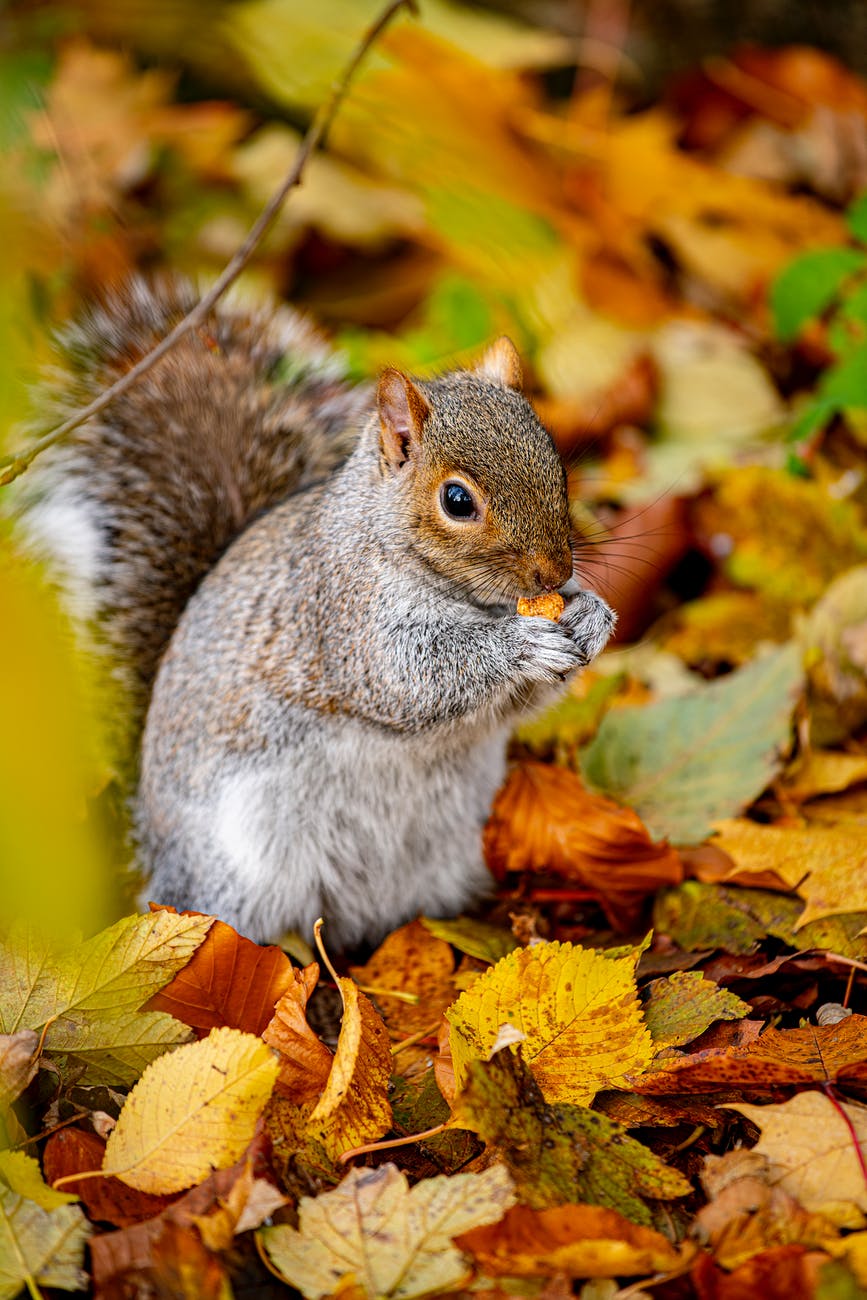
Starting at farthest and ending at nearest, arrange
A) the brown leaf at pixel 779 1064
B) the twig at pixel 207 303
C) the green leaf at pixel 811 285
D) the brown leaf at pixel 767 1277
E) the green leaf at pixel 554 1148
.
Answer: the green leaf at pixel 811 285, the twig at pixel 207 303, the brown leaf at pixel 779 1064, the green leaf at pixel 554 1148, the brown leaf at pixel 767 1277

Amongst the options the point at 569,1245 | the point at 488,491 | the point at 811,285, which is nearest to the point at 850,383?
the point at 811,285

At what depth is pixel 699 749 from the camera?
6.18 ft

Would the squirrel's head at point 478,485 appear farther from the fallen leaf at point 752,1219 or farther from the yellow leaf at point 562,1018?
the fallen leaf at point 752,1219

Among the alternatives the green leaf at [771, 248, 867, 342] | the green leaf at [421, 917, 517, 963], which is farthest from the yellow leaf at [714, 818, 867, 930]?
the green leaf at [771, 248, 867, 342]

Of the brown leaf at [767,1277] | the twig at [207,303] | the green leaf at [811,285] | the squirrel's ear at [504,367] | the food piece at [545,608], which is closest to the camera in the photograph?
the brown leaf at [767,1277]

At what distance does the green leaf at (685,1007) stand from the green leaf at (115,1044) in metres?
0.52

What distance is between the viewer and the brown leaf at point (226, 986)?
1.40 m

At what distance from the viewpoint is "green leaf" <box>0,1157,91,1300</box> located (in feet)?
3.52

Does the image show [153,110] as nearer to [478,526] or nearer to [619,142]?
[619,142]

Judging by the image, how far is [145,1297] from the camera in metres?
1.05

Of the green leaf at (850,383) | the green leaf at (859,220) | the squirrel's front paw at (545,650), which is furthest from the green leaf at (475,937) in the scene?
the green leaf at (859,220)

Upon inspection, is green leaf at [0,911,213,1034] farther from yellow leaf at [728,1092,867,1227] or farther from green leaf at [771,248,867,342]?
green leaf at [771,248,867,342]

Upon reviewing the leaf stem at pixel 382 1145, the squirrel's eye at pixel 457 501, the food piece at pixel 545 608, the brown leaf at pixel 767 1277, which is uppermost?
the squirrel's eye at pixel 457 501

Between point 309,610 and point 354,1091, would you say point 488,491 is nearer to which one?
point 309,610
